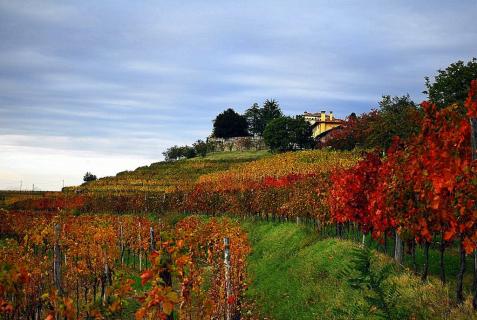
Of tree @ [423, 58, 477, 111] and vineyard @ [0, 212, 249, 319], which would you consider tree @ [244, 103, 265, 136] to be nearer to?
tree @ [423, 58, 477, 111]

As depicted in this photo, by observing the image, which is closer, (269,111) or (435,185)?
(435,185)

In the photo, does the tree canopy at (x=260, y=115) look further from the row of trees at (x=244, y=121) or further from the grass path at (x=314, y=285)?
the grass path at (x=314, y=285)

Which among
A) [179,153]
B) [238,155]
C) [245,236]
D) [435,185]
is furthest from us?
[179,153]

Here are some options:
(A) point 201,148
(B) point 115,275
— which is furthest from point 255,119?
(B) point 115,275

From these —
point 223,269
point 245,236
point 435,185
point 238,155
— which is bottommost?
point 223,269

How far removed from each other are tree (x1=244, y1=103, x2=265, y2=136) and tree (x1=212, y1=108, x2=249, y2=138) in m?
3.58

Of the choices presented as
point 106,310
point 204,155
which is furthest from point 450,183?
point 204,155

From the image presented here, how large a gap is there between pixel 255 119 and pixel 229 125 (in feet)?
28.3

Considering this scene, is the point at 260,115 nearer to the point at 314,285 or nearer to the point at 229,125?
the point at 229,125

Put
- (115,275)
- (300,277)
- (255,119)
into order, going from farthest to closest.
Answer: (255,119) → (300,277) → (115,275)

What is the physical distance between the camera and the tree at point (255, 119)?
116062 millimetres

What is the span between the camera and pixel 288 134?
82.4m

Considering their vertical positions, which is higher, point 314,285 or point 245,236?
point 245,236

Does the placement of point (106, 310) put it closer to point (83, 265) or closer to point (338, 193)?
point (338, 193)
